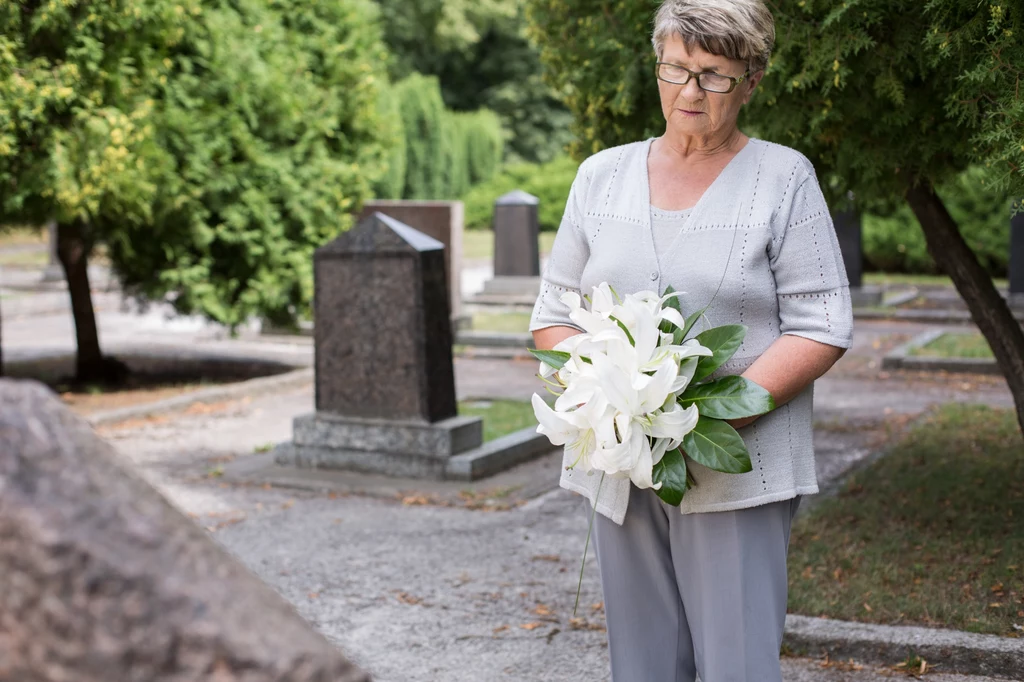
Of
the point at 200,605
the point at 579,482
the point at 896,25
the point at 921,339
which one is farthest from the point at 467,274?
the point at 200,605

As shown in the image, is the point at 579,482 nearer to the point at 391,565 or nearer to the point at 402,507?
the point at 391,565

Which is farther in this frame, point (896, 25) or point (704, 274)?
point (896, 25)

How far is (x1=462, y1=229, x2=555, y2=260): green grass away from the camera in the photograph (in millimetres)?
26337

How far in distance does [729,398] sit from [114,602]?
1.64 metres

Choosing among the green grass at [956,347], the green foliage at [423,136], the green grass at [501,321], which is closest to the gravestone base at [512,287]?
the green grass at [501,321]

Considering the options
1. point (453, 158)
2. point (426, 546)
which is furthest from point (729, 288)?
point (453, 158)

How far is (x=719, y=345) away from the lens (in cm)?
251

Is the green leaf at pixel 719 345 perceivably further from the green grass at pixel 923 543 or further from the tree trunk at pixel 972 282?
the tree trunk at pixel 972 282

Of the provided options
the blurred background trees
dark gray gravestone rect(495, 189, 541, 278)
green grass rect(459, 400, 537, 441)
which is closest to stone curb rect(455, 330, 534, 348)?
green grass rect(459, 400, 537, 441)

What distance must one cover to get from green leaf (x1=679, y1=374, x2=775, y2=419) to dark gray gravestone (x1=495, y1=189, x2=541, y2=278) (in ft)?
50.2

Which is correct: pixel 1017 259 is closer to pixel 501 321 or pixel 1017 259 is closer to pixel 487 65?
pixel 501 321

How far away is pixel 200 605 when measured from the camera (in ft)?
3.43

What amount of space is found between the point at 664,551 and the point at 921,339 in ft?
35.5

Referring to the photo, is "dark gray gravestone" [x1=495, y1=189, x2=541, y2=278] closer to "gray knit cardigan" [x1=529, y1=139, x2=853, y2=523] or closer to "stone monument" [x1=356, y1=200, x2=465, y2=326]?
"stone monument" [x1=356, y1=200, x2=465, y2=326]
